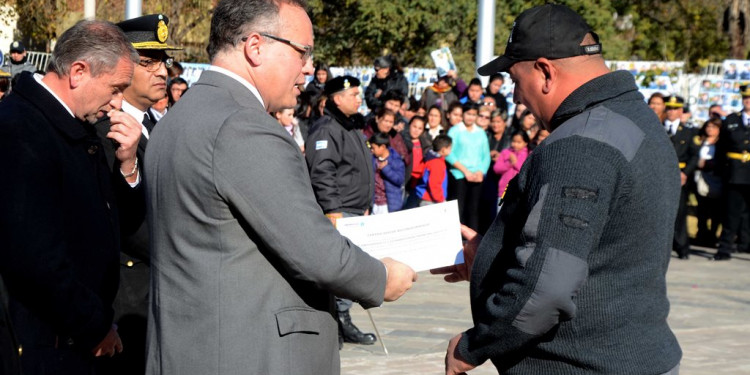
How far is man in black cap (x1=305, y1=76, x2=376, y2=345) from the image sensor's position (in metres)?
7.98

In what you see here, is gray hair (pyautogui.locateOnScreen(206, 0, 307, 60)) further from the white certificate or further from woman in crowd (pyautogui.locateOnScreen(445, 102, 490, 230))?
woman in crowd (pyautogui.locateOnScreen(445, 102, 490, 230))

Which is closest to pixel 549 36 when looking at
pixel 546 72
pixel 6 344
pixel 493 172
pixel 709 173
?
pixel 546 72

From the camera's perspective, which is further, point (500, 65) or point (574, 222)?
point (500, 65)

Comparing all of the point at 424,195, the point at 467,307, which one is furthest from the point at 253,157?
the point at 424,195

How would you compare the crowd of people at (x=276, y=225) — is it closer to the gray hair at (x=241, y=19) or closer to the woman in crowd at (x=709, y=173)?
the gray hair at (x=241, y=19)

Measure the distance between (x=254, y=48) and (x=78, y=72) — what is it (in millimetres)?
808

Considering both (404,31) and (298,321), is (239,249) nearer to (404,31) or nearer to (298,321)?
(298,321)

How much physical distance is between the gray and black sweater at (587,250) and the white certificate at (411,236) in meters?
0.54

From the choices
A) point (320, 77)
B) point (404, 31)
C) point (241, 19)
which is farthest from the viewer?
point (404, 31)

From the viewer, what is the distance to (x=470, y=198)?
42.5 ft

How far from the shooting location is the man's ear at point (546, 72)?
3.12 meters

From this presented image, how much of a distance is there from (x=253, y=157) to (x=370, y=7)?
27200 millimetres

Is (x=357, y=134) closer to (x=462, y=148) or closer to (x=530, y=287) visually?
(x=462, y=148)

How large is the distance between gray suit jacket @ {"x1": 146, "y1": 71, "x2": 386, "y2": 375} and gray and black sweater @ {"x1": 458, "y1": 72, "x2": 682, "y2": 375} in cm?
45
